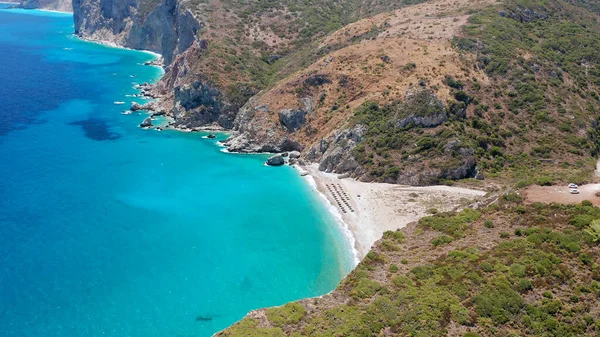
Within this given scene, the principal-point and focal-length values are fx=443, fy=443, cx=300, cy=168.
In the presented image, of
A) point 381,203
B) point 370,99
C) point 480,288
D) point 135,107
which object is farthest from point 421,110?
point 135,107

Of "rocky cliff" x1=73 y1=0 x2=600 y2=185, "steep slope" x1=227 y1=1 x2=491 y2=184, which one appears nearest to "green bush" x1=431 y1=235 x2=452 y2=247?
"rocky cliff" x1=73 y1=0 x2=600 y2=185

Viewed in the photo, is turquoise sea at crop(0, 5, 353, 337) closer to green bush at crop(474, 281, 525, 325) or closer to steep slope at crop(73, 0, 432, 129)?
steep slope at crop(73, 0, 432, 129)

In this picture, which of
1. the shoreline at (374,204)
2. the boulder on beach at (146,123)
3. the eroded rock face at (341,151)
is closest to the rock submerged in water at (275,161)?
the eroded rock face at (341,151)

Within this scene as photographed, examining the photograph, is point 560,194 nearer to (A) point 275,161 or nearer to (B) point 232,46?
(A) point 275,161

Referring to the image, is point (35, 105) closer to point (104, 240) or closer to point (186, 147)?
point (186, 147)

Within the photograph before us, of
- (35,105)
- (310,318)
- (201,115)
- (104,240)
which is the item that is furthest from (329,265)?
(35,105)

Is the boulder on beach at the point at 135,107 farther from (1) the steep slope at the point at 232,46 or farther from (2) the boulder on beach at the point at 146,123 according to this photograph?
(2) the boulder on beach at the point at 146,123
